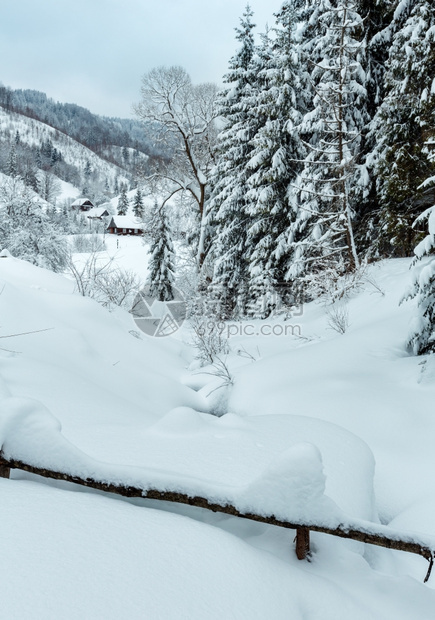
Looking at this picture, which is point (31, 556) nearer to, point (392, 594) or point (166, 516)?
point (166, 516)

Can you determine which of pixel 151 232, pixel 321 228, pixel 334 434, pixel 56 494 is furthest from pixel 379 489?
pixel 151 232

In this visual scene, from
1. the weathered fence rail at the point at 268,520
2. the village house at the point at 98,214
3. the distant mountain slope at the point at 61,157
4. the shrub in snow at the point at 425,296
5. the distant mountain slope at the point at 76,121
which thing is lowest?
the weathered fence rail at the point at 268,520

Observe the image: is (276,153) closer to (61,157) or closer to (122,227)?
(122,227)

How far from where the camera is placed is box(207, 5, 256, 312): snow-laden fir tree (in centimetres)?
Result: 1562

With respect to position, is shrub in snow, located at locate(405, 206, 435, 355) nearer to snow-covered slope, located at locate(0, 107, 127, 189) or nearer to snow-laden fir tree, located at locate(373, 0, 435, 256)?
snow-laden fir tree, located at locate(373, 0, 435, 256)

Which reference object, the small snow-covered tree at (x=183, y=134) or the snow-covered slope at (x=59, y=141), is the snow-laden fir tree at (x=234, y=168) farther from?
the snow-covered slope at (x=59, y=141)

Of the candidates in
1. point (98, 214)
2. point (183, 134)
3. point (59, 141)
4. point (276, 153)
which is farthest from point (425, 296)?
point (59, 141)

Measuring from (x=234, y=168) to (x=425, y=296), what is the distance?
13.5 m

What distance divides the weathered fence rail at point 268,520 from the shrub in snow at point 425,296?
3.84 metres

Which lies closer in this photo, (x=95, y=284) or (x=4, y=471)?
(x=4, y=471)

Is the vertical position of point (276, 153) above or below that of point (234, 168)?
below

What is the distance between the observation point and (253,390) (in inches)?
244

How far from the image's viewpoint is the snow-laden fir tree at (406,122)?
9617mm

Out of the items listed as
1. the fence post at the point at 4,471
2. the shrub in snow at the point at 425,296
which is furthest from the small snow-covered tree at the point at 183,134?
the fence post at the point at 4,471
